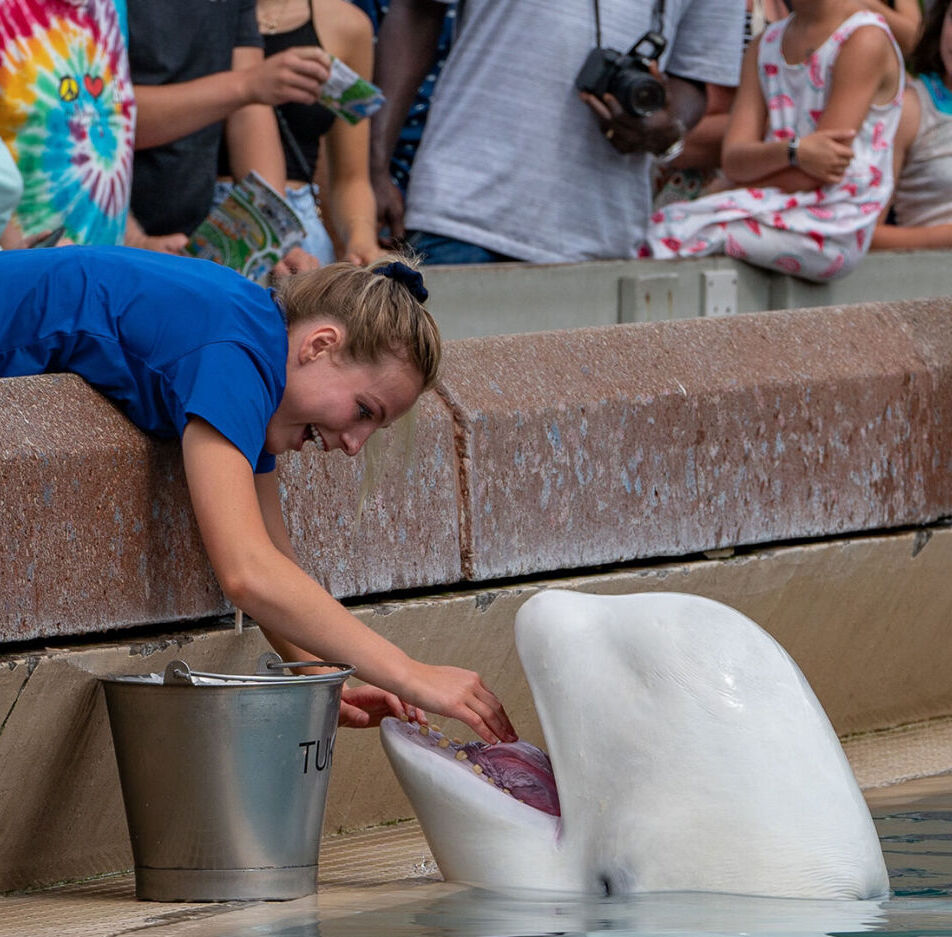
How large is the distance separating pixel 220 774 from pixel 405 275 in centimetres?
109

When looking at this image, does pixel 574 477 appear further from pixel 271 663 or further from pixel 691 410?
pixel 271 663

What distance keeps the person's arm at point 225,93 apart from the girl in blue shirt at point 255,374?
1.40 meters

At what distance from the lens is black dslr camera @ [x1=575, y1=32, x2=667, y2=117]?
5961 mm

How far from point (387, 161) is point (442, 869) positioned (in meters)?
3.35

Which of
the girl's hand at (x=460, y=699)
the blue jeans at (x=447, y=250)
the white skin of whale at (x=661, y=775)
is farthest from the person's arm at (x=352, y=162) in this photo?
the white skin of whale at (x=661, y=775)

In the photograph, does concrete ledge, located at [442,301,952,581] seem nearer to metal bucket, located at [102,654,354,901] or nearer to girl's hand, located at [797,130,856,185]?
girl's hand, located at [797,130,856,185]

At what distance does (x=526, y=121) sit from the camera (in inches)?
241

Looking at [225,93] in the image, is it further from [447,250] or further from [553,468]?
[553,468]

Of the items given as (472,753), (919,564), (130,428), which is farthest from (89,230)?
(919,564)

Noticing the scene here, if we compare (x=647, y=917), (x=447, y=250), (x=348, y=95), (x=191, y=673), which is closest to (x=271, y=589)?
(x=191, y=673)

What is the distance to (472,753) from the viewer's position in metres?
3.55

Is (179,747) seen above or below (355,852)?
above

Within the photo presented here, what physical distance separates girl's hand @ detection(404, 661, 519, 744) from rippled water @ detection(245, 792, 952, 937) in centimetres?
32

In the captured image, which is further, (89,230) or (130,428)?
(89,230)
